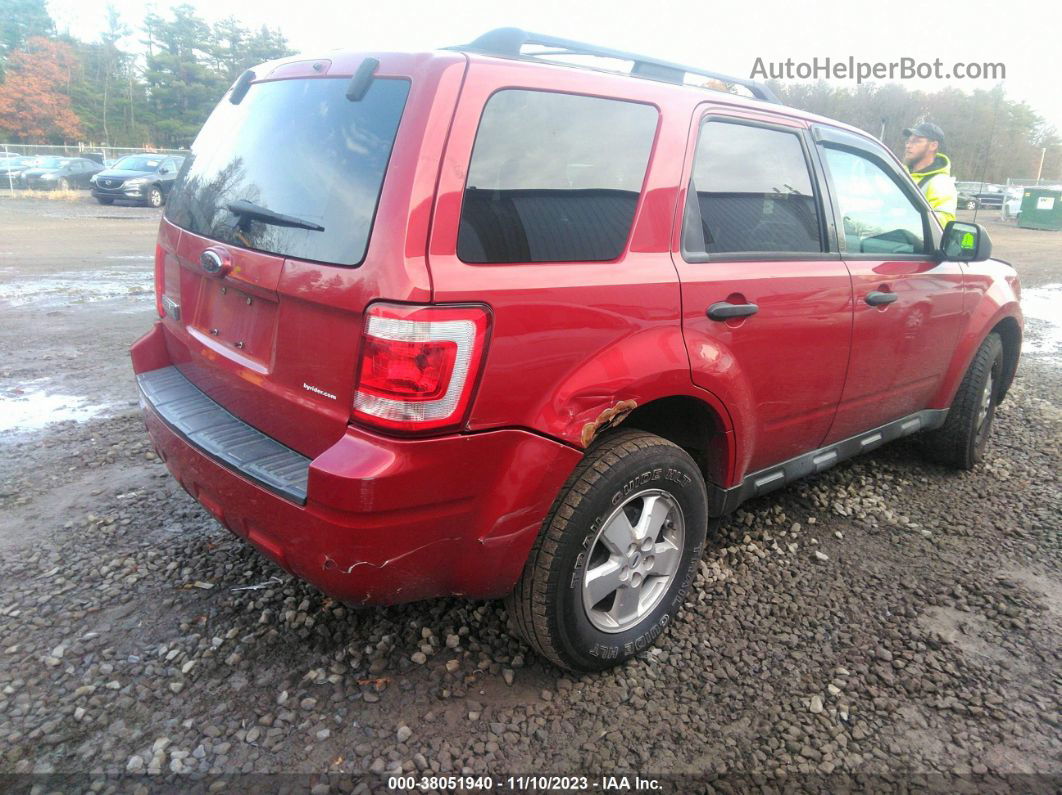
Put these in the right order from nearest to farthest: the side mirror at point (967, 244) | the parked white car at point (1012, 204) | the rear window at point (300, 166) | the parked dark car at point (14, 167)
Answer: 1. the rear window at point (300, 166)
2. the side mirror at point (967, 244)
3. the parked dark car at point (14, 167)
4. the parked white car at point (1012, 204)

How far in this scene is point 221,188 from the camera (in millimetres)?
2590

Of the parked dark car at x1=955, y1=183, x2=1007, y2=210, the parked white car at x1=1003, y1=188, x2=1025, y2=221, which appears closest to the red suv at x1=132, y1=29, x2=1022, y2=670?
the parked white car at x1=1003, y1=188, x2=1025, y2=221

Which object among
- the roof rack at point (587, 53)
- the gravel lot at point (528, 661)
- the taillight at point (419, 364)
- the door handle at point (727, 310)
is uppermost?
the roof rack at point (587, 53)

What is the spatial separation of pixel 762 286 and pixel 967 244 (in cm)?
186

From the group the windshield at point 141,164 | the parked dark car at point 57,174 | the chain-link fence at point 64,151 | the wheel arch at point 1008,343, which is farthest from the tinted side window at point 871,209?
the parked dark car at point 57,174

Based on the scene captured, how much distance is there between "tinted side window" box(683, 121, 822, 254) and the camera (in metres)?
2.67

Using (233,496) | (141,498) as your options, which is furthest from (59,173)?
(233,496)

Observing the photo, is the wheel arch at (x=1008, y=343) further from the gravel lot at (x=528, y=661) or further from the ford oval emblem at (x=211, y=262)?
the ford oval emblem at (x=211, y=262)

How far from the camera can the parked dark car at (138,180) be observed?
20609 millimetres

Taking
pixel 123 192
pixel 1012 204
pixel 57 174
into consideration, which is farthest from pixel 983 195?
pixel 57 174

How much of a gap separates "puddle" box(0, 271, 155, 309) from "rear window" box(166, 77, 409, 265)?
21.9 feet

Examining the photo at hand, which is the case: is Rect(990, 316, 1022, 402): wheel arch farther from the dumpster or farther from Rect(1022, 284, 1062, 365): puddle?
the dumpster

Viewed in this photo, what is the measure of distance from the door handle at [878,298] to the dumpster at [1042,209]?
30461 mm

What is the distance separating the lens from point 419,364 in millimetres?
1943
